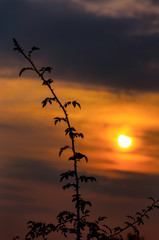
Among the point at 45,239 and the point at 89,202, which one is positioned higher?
the point at 89,202

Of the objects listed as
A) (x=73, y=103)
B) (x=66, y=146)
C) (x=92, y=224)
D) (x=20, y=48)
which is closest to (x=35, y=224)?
(x=92, y=224)

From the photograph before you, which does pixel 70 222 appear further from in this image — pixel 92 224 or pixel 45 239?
pixel 45 239

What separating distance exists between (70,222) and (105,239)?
894 millimetres

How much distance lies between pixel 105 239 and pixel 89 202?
0.97 metres

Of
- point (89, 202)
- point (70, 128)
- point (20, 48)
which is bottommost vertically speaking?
point (89, 202)

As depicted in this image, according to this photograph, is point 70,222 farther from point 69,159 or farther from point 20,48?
point 20,48

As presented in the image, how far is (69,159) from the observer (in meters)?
10.1

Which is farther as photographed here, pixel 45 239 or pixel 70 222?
pixel 45 239

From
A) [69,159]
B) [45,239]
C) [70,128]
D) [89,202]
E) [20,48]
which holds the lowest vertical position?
[45,239]

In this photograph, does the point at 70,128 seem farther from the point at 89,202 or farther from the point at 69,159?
the point at 89,202

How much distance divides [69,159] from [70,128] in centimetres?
73

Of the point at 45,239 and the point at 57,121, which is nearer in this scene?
the point at 57,121

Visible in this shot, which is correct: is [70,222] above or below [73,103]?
below

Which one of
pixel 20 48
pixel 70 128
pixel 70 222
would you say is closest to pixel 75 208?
pixel 70 222
